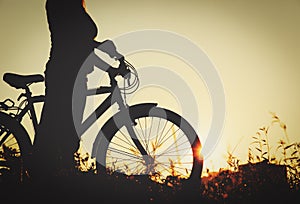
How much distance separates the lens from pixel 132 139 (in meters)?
1.96

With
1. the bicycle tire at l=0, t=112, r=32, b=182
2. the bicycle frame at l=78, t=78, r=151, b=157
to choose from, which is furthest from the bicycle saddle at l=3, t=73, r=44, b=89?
the bicycle frame at l=78, t=78, r=151, b=157

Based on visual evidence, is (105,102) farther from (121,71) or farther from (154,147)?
(154,147)

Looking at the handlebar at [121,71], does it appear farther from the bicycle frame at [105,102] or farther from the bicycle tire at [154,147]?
the bicycle tire at [154,147]

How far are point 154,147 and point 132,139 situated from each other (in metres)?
0.11

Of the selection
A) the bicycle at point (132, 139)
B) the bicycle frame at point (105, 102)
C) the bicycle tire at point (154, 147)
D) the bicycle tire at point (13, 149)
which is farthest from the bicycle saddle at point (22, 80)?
the bicycle tire at point (154, 147)

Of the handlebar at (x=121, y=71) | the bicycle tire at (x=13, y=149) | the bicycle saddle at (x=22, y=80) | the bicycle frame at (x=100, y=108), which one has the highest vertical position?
the handlebar at (x=121, y=71)

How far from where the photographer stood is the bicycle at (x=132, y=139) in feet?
6.41

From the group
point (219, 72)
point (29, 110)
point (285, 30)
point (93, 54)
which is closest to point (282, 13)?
point (285, 30)

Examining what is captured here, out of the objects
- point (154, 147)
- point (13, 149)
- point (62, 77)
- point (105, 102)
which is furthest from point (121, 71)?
point (13, 149)

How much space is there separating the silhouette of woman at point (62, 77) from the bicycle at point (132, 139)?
6 centimetres

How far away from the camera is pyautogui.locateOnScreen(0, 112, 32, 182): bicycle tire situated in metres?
2.03

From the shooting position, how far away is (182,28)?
2.07 meters

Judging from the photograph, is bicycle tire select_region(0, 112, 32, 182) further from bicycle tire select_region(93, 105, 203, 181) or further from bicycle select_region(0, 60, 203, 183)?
bicycle tire select_region(93, 105, 203, 181)

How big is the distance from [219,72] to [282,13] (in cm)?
46
